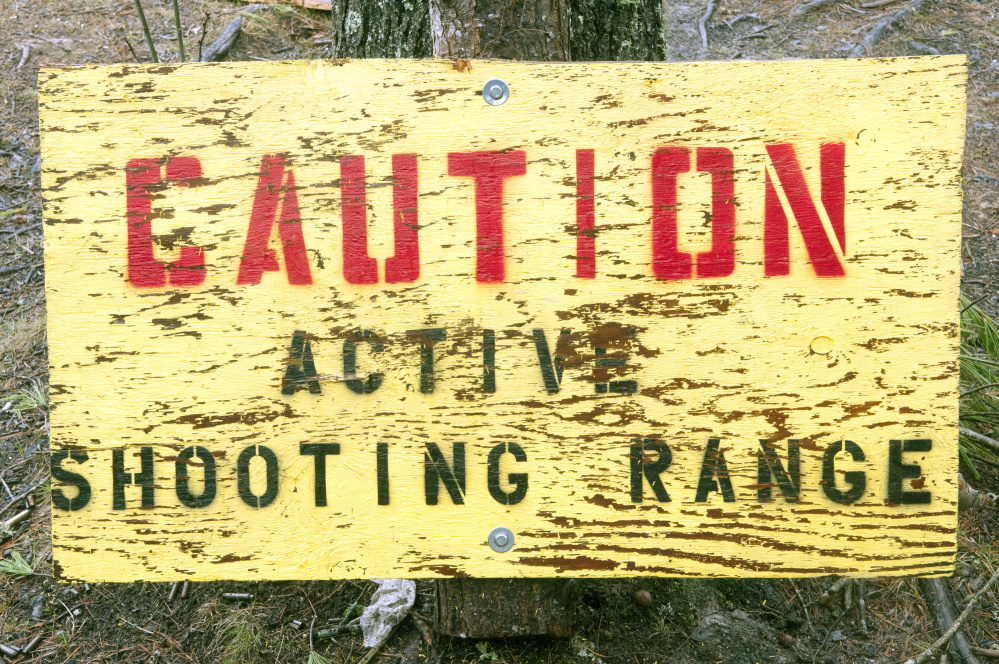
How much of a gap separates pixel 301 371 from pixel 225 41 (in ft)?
10.0

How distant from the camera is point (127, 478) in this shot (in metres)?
1.67

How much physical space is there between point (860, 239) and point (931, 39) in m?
3.06

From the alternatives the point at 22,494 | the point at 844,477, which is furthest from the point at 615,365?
the point at 22,494

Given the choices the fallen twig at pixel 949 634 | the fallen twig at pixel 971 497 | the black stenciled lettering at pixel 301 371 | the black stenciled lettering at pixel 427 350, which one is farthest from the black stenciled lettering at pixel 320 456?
the fallen twig at pixel 971 497

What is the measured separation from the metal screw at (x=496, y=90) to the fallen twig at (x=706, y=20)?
2.89 meters

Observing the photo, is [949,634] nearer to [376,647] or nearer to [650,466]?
[650,466]

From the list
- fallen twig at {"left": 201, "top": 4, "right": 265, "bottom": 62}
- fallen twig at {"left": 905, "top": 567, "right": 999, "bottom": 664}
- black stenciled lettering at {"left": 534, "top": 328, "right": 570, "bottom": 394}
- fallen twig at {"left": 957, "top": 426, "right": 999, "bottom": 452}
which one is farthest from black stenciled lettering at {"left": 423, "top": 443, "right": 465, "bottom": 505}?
fallen twig at {"left": 201, "top": 4, "right": 265, "bottom": 62}

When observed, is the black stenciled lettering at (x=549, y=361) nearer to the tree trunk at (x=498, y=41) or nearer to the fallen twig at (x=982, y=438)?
the tree trunk at (x=498, y=41)

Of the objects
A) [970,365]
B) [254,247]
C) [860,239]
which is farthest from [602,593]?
[970,365]

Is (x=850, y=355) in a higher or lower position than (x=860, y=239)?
lower

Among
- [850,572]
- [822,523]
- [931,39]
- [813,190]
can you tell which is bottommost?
[850,572]

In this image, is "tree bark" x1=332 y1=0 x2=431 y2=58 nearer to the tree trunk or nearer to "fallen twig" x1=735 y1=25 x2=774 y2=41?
the tree trunk

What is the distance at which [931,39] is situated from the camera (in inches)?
152

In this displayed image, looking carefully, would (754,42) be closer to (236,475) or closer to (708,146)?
(708,146)
